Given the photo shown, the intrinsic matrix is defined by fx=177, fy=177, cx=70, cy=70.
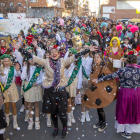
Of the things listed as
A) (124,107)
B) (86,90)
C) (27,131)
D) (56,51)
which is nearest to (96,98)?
(86,90)

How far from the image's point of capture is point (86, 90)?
395 cm

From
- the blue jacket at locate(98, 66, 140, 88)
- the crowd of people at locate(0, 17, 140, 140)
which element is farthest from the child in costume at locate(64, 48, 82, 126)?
the blue jacket at locate(98, 66, 140, 88)

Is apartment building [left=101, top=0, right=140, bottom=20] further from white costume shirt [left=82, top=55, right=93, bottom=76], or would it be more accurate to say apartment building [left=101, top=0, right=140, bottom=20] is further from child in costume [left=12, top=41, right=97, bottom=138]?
child in costume [left=12, top=41, right=97, bottom=138]

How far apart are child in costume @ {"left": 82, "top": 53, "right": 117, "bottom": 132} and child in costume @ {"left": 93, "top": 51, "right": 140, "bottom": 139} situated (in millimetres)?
190

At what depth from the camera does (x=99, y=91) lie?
3.76 meters

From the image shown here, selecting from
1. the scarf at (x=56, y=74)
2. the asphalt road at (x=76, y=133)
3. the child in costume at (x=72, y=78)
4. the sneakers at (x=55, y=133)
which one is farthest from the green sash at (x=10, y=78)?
the sneakers at (x=55, y=133)

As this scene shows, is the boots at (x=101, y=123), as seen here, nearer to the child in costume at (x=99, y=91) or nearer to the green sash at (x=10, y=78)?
the child in costume at (x=99, y=91)

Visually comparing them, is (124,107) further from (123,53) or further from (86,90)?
(123,53)

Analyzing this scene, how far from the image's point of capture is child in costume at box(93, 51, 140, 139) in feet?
11.2

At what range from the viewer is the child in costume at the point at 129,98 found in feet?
11.2

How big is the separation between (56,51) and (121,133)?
7.29 ft

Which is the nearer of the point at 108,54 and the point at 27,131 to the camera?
the point at 27,131

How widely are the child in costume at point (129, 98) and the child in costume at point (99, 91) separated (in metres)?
0.19

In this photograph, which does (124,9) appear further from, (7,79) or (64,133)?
(64,133)
